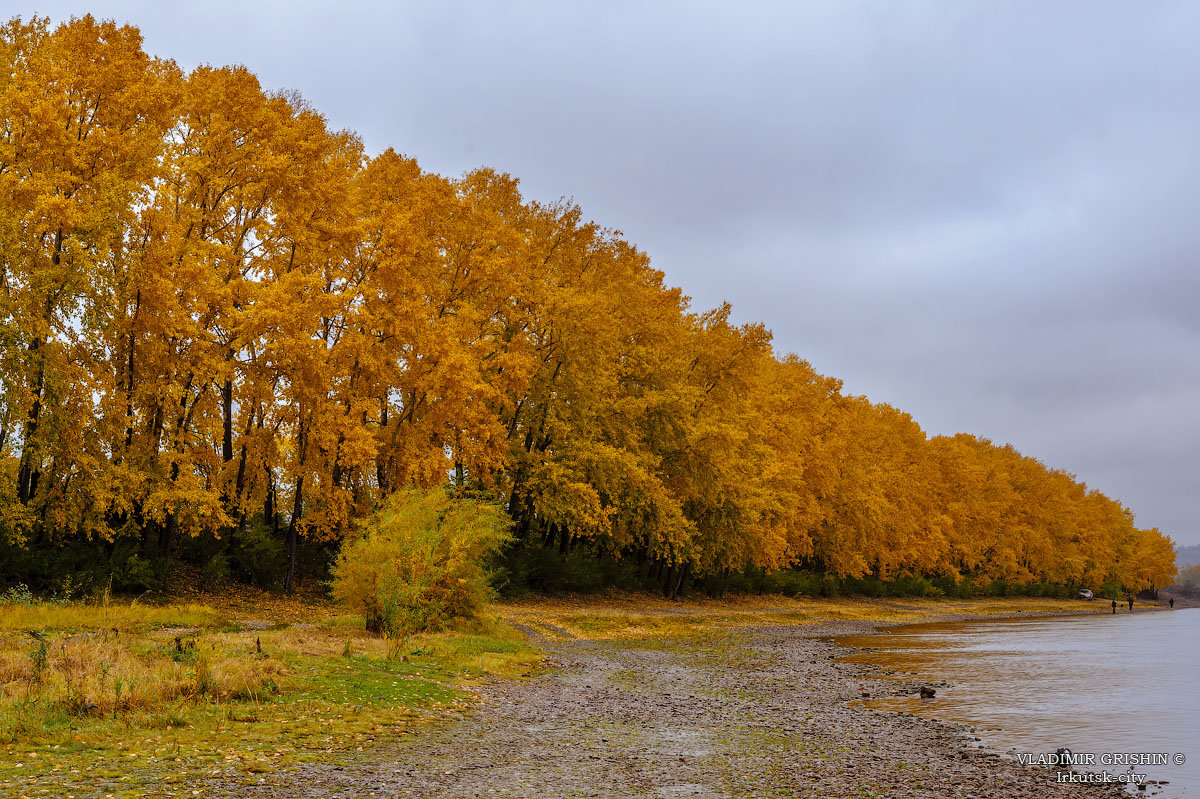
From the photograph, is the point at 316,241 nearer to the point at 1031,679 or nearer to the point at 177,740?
the point at 177,740

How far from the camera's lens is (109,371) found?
25.3 meters

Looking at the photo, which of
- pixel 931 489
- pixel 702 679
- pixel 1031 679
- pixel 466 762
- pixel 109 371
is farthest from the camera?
pixel 931 489

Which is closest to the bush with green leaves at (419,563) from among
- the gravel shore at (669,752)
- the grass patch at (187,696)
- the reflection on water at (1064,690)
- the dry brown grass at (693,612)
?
the grass patch at (187,696)

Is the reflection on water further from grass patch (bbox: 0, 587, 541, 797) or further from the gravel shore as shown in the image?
grass patch (bbox: 0, 587, 541, 797)

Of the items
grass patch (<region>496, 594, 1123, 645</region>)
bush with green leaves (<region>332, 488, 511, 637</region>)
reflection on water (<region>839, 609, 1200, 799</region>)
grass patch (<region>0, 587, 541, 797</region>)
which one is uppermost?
bush with green leaves (<region>332, 488, 511, 637</region>)

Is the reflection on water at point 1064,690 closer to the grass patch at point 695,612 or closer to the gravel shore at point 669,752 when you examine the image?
the gravel shore at point 669,752

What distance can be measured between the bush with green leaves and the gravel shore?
4.18m

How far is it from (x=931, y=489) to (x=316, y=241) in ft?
197

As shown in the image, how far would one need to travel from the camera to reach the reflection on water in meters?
14.9

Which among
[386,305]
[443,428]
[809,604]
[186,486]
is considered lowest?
[809,604]

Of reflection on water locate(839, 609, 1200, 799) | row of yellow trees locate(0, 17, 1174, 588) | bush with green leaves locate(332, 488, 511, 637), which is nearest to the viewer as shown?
reflection on water locate(839, 609, 1200, 799)

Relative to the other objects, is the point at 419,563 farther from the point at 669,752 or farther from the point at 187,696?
the point at 669,752

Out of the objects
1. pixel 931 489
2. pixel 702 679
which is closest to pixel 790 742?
pixel 702 679

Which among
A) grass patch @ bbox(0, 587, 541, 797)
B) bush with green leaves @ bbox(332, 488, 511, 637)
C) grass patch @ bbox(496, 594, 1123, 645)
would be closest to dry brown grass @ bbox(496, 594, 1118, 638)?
grass patch @ bbox(496, 594, 1123, 645)
